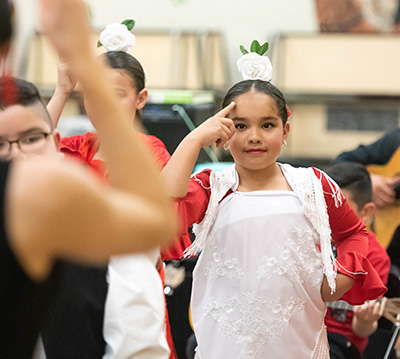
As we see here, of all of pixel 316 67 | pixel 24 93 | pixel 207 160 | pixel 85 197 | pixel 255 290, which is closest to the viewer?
pixel 85 197

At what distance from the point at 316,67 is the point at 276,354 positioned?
429 centimetres

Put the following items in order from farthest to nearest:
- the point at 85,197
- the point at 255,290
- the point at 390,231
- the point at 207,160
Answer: the point at 207,160 < the point at 390,231 < the point at 255,290 < the point at 85,197

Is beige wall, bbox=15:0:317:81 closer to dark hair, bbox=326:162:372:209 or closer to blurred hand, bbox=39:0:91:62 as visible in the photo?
dark hair, bbox=326:162:372:209

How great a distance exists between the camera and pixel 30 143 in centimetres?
109

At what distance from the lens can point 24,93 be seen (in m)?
1.21

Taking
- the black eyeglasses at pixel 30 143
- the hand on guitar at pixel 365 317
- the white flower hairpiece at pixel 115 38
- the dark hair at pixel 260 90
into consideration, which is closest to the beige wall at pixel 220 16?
the hand on guitar at pixel 365 317

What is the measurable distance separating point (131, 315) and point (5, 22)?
792 millimetres

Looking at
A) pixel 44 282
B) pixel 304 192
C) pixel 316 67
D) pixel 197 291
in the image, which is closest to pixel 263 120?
pixel 304 192

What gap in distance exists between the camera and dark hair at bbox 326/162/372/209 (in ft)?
9.34

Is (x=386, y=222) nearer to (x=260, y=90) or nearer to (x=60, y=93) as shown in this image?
(x=260, y=90)

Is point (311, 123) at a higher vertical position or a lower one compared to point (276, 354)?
higher

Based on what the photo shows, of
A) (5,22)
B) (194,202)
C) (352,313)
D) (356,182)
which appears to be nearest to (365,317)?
(352,313)

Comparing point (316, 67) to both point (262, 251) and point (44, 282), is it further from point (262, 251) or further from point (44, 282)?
point (44, 282)

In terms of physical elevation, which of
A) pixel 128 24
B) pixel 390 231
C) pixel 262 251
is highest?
pixel 128 24
